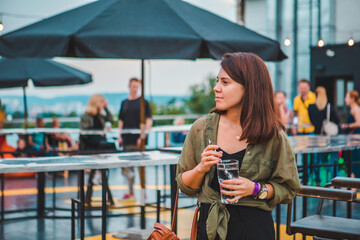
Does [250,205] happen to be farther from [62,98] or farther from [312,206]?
[62,98]

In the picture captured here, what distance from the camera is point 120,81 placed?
2300cm

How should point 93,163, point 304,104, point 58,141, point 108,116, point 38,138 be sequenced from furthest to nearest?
point 38,138
point 58,141
point 304,104
point 108,116
point 93,163

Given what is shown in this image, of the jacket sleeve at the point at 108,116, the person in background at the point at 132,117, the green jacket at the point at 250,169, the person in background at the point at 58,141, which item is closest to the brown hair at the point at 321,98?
the person in background at the point at 132,117

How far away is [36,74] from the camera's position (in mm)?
10781

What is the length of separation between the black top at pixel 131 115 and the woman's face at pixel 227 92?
6615 mm

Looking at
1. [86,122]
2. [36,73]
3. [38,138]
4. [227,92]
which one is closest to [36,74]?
[36,73]

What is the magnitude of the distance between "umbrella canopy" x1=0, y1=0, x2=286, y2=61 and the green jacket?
10.3 feet

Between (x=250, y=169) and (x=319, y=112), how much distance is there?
8064mm

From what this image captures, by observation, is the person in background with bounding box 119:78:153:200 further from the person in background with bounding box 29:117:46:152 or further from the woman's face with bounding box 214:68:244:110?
the woman's face with bounding box 214:68:244:110

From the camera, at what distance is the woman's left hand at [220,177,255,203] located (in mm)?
2600

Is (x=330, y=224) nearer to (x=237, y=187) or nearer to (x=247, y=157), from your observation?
(x=247, y=157)

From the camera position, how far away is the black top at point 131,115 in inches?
370

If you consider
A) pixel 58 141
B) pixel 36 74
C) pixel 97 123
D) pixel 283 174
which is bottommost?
pixel 58 141

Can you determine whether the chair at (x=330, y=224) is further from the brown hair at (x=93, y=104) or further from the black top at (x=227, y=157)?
the brown hair at (x=93, y=104)
